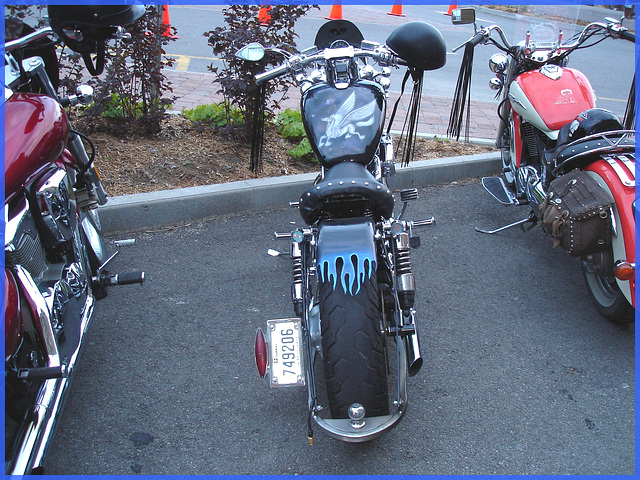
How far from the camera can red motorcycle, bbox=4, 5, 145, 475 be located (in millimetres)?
1798

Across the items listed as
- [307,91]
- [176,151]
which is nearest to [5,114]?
[307,91]

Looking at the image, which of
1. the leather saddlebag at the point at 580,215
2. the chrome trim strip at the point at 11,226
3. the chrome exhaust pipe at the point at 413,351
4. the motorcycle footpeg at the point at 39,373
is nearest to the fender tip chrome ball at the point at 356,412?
the chrome exhaust pipe at the point at 413,351

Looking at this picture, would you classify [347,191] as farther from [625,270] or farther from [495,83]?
[495,83]

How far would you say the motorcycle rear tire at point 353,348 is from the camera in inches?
74.2

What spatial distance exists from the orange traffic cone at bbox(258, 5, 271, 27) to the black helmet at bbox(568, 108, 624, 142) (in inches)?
96.4

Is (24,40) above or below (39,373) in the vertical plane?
above

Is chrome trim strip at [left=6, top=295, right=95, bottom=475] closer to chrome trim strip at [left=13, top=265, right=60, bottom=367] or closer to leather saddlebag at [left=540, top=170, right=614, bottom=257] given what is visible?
chrome trim strip at [left=13, top=265, right=60, bottom=367]

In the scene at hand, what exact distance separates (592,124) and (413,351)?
5.99 feet

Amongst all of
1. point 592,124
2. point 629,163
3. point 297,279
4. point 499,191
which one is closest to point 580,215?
point 629,163

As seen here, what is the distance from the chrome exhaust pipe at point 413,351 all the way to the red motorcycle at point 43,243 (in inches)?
46.3

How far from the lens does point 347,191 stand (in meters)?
2.01

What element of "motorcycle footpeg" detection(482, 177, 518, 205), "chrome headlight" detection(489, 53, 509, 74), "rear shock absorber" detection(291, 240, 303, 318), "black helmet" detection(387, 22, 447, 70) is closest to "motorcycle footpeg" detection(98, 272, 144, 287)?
"rear shock absorber" detection(291, 240, 303, 318)

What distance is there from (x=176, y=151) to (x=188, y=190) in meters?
0.74

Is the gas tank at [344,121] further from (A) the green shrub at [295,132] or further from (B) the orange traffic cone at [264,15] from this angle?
(B) the orange traffic cone at [264,15]
